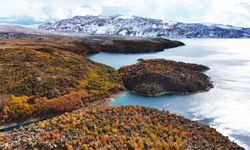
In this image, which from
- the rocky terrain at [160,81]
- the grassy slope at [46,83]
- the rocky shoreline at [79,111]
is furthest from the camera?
the rocky terrain at [160,81]

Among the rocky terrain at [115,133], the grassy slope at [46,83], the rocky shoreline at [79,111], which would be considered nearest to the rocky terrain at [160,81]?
the rocky shoreline at [79,111]

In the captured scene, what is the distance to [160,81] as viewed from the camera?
80.8m

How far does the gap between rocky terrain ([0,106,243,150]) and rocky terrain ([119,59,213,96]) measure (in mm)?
26765

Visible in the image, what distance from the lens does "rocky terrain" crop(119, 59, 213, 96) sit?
254ft

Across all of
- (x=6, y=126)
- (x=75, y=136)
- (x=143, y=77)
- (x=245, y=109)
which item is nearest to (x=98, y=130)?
(x=75, y=136)

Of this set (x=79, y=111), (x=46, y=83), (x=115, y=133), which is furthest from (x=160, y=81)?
(x=115, y=133)

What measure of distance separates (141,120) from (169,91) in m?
33.6

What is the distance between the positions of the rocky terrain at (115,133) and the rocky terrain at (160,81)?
1054 inches

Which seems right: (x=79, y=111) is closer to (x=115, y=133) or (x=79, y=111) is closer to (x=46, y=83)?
(x=115, y=133)

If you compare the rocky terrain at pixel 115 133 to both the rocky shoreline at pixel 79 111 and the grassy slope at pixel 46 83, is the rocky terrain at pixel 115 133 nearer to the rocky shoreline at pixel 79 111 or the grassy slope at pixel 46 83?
the rocky shoreline at pixel 79 111

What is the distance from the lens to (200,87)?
3211 inches

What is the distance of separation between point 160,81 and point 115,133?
1691 inches

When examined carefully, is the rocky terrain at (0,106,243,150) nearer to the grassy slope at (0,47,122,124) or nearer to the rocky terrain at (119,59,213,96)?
the grassy slope at (0,47,122,124)

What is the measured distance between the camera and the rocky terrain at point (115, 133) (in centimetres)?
3516
